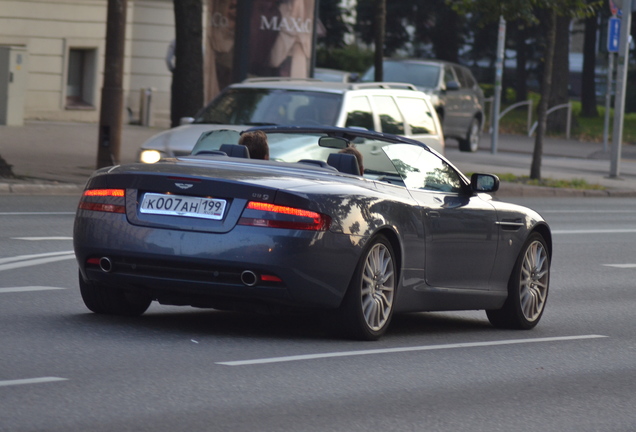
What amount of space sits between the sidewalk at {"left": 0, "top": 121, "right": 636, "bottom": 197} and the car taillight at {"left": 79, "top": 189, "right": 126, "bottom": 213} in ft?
36.0

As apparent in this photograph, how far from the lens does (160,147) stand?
16859 millimetres

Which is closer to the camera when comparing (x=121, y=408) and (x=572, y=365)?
(x=121, y=408)

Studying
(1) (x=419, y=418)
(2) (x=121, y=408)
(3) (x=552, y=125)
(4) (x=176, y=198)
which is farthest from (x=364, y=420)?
(3) (x=552, y=125)

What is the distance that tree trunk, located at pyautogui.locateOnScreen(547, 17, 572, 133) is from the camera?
50.2 m

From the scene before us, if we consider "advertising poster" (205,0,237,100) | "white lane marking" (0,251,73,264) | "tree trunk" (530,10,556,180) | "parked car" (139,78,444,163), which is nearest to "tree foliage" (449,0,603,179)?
"tree trunk" (530,10,556,180)

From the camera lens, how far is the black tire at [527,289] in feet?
31.7

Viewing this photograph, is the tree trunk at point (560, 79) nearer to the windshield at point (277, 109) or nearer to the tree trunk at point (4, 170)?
the tree trunk at point (4, 170)

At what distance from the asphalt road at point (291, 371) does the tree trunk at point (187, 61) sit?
11849 millimetres

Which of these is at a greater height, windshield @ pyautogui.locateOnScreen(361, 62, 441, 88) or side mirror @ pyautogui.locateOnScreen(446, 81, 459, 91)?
windshield @ pyautogui.locateOnScreen(361, 62, 441, 88)

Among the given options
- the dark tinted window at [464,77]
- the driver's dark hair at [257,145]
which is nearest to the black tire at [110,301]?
the driver's dark hair at [257,145]

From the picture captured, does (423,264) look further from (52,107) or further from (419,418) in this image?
(52,107)

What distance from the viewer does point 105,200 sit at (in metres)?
7.97

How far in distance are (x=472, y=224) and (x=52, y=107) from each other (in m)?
25.7

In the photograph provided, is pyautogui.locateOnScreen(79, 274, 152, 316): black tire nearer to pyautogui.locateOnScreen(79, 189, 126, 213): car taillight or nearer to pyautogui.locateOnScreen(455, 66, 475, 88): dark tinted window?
pyautogui.locateOnScreen(79, 189, 126, 213): car taillight
